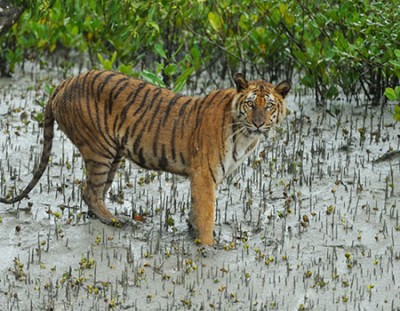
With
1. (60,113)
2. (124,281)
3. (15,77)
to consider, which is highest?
(15,77)

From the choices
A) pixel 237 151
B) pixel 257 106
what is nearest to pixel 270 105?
pixel 257 106

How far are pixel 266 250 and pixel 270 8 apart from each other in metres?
3.97

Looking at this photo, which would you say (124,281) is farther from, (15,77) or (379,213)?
(15,77)

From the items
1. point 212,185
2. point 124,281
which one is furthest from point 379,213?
point 124,281

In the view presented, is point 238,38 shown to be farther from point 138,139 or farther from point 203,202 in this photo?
point 203,202

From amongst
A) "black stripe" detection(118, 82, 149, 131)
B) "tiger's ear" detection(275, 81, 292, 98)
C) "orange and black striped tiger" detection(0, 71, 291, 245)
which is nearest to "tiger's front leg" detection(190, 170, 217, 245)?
"orange and black striped tiger" detection(0, 71, 291, 245)

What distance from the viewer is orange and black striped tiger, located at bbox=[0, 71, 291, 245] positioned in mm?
7742

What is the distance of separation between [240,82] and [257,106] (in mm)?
244

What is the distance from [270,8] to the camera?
36.0 feet

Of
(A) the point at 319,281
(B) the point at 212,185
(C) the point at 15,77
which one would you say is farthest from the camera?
(C) the point at 15,77

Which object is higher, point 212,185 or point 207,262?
point 212,185

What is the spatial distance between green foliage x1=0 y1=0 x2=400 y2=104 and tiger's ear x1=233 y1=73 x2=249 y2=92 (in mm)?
1549

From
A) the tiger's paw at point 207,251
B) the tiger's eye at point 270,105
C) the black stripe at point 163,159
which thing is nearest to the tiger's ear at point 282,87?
the tiger's eye at point 270,105

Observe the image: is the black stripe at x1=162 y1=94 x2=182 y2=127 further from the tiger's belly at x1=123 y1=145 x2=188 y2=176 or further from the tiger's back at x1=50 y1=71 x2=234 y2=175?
the tiger's belly at x1=123 y1=145 x2=188 y2=176
